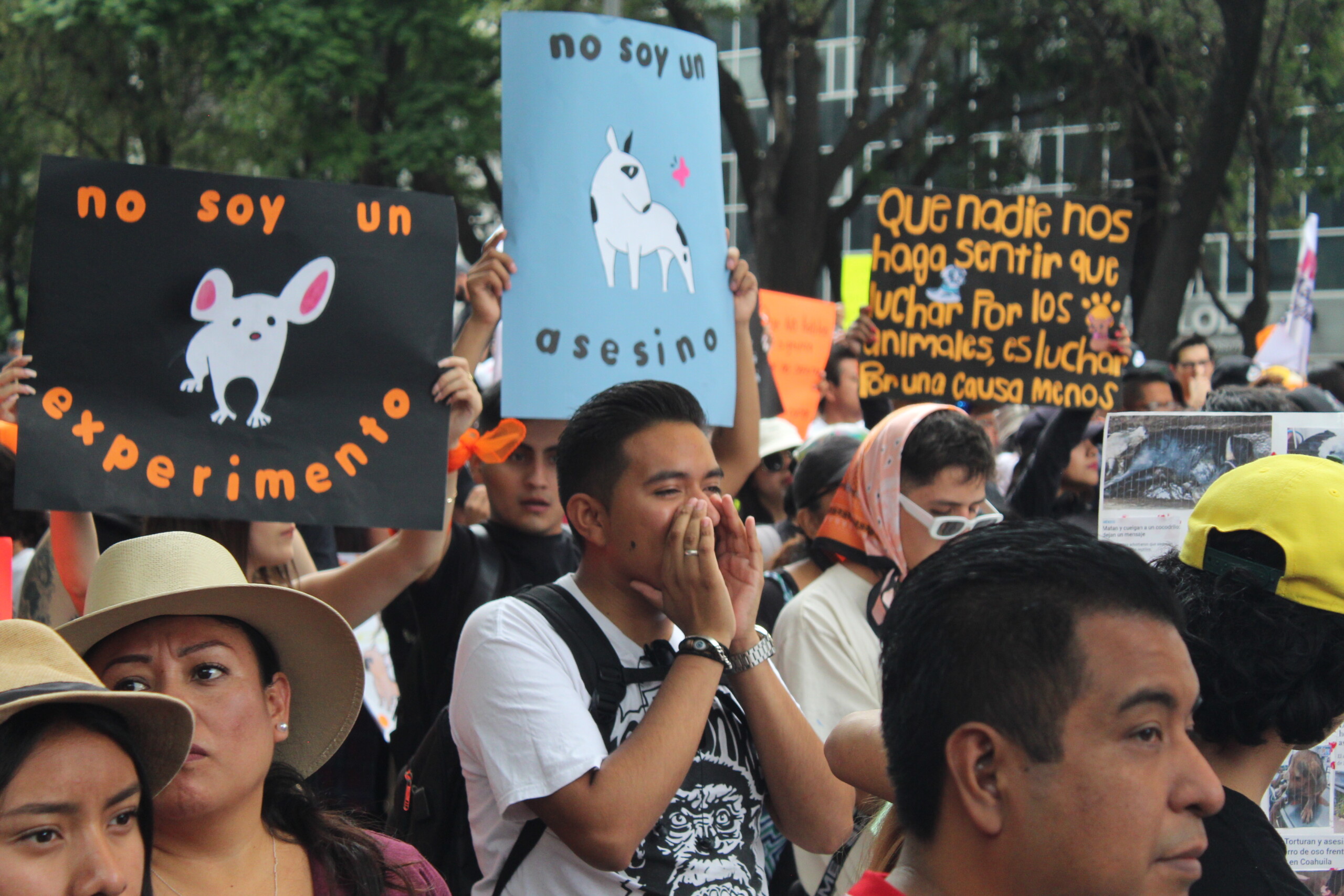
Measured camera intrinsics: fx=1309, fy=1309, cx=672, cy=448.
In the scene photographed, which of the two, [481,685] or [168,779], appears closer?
[168,779]

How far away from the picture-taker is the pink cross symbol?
407 centimetres

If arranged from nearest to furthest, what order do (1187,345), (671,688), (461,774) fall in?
(671,688) < (461,774) < (1187,345)

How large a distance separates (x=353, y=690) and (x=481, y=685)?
0.96ft

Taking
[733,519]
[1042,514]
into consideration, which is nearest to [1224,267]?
[1042,514]

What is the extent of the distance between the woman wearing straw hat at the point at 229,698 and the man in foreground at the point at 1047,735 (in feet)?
3.78

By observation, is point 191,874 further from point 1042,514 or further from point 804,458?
point 1042,514

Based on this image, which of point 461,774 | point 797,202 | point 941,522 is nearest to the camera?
point 461,774

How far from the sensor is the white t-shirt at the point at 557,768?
2307 mm

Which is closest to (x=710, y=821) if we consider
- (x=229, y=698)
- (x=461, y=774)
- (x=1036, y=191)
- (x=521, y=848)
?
(x=521, y=848)

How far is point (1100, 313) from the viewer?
5.27 m

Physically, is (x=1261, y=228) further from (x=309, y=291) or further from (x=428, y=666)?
(x=309, y=291)

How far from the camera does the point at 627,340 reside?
3.87 meters

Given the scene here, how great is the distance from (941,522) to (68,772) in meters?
2.36

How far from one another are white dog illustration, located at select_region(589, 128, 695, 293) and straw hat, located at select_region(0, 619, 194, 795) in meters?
2.21
